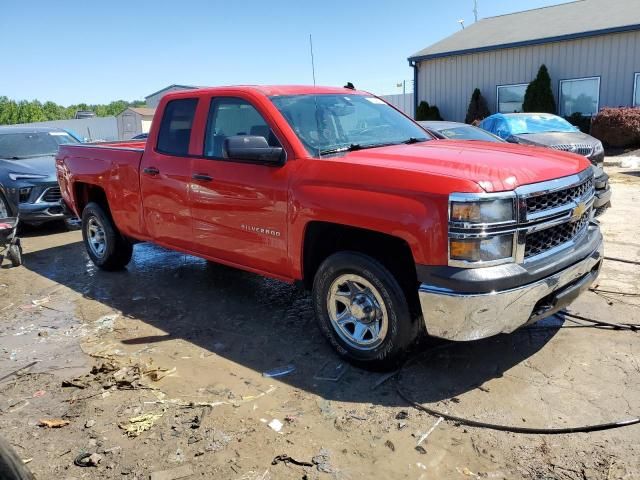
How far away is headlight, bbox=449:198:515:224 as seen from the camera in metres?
3.14

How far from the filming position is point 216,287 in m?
5.93

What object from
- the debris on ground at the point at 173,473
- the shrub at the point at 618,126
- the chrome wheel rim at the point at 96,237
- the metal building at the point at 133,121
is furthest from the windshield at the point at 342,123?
the metal building at the point at 133,121

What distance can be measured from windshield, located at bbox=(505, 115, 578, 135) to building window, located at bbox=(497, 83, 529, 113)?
32.4 feet

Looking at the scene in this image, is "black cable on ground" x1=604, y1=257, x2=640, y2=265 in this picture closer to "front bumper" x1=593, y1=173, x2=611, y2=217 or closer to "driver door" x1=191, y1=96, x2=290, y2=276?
"front bumper" x1=593, y1=173, x2=611, y2=217

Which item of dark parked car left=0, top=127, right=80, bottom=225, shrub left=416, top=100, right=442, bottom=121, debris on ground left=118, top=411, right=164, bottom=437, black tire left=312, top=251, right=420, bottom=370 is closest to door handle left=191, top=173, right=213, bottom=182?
black tire left=312, top=251, right=420, bottom=370

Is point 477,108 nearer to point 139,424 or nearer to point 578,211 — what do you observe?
point 578,211

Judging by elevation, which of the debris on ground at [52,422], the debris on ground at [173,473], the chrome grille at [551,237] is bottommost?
the debris on ground at [173,473]

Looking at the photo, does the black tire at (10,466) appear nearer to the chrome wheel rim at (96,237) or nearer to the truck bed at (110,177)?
the truck bed at (110,177)

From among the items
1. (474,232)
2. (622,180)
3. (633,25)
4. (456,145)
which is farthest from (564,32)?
(474,232)

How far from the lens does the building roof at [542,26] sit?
18328mm

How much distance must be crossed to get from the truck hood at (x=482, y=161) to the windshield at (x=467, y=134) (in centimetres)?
412

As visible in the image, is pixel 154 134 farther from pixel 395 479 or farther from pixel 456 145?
pixel 395 479

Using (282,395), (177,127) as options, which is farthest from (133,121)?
(282,395)

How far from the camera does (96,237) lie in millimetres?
6770
